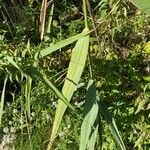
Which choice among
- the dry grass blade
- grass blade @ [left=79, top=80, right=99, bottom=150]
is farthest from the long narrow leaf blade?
grass blade @ [left=79, top=80, right=99, bottom=150]

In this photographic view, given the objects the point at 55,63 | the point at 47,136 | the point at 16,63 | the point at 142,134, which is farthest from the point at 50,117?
the point at 16,63

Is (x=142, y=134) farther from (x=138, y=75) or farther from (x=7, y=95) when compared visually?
(x=7, y=95)

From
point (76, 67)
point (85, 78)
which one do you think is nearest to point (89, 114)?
point (76, 67)

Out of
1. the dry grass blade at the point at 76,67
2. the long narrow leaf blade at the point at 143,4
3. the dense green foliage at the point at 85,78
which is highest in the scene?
the long narrow leaf blade at the point at 143,4

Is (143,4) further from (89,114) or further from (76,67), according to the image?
(89,114)

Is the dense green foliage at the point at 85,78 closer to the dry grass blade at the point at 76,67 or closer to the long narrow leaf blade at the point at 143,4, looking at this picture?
the dry grass blade at the point at 76,67

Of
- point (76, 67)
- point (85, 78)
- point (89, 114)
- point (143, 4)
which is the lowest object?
point (85, 78)

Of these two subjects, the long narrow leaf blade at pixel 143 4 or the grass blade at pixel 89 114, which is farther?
the grass blade at pixel 89 114

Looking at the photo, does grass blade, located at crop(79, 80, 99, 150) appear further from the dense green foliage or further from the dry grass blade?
the dense green foliage

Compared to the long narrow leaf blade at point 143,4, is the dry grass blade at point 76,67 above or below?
below

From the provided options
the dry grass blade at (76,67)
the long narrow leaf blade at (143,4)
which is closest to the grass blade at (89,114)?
the dry grass blade at (76,67)

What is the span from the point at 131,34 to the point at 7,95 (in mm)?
693

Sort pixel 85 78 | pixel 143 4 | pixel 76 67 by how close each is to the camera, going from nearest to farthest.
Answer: pixel 143 4, pixel 76 67, pixel 85 78

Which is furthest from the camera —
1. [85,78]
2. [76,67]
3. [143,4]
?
[85,78]
